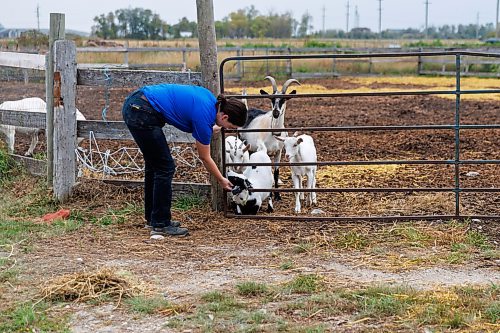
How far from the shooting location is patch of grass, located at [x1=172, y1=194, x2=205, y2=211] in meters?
8.93

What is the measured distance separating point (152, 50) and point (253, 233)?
2330cm

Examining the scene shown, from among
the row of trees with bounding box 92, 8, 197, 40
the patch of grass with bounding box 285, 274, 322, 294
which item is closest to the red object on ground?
the patch of grass with bounding box 285, 274, 322, 294

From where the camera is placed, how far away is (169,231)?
7.79m

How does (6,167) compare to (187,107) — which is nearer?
(187,107)

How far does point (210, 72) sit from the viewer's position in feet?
28.0

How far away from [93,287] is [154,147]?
2096mm

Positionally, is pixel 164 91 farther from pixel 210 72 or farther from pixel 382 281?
pixel 382 281

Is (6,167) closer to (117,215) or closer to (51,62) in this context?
(51,62)

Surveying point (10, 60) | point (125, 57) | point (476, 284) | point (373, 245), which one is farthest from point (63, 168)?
point (125, 57)

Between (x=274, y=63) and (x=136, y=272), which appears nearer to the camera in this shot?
(x=136, y=272)

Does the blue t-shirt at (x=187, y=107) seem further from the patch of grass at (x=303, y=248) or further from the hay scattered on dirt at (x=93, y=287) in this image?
the hay scattered on dirt at (x=93, y=287)

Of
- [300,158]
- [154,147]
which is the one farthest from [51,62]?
[300,158]

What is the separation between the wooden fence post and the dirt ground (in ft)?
0.75

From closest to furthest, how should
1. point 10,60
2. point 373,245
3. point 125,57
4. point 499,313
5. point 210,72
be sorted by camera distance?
1. point 499,313
2. point 373,245
3. point 210,72
4. point 10,60
5. point 125,57
